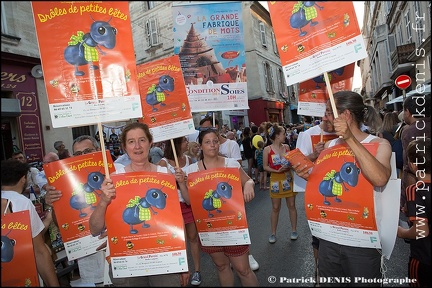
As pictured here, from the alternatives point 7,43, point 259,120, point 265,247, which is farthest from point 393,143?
point 259,120

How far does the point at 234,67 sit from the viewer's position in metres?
5.10

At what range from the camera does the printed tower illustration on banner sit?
4.98m

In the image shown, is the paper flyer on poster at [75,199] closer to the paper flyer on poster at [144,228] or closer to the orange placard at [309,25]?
the paper flyer on poster at [144,228]

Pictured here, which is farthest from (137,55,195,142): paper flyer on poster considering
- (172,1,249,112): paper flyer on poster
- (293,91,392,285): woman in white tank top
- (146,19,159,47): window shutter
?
(146,19,159,47): window shutter

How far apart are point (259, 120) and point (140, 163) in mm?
24440

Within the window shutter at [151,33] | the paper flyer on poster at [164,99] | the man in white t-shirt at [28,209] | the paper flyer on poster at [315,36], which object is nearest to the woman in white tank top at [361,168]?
the paper flyer on poster at [315,36]

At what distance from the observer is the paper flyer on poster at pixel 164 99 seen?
12.4 ft

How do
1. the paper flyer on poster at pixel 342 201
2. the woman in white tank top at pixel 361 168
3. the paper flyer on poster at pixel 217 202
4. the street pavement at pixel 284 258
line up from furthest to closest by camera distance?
the street pavement at pixel 284 258, the paper flyer on poster at pixel 217 202, the paper flyer on poster at pixel 342 201, the woman in white tank top at pixel 361 168

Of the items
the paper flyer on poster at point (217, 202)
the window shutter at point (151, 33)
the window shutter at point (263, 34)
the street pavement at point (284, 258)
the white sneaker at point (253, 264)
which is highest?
the window shutter at point (263, 34)

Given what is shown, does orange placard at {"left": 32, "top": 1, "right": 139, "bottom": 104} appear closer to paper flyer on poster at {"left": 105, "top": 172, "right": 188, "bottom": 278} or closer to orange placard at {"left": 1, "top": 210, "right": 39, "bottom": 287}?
paper flyer on poster at {"left": 105, "top": 172, "right": 188, "bottom": 278}

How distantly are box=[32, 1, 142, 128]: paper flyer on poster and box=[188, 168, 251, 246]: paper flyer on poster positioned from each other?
1.14 metres

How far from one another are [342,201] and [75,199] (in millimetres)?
2294

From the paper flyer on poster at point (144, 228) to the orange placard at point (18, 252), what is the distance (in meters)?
0.50

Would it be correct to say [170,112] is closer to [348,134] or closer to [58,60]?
[58,60]
